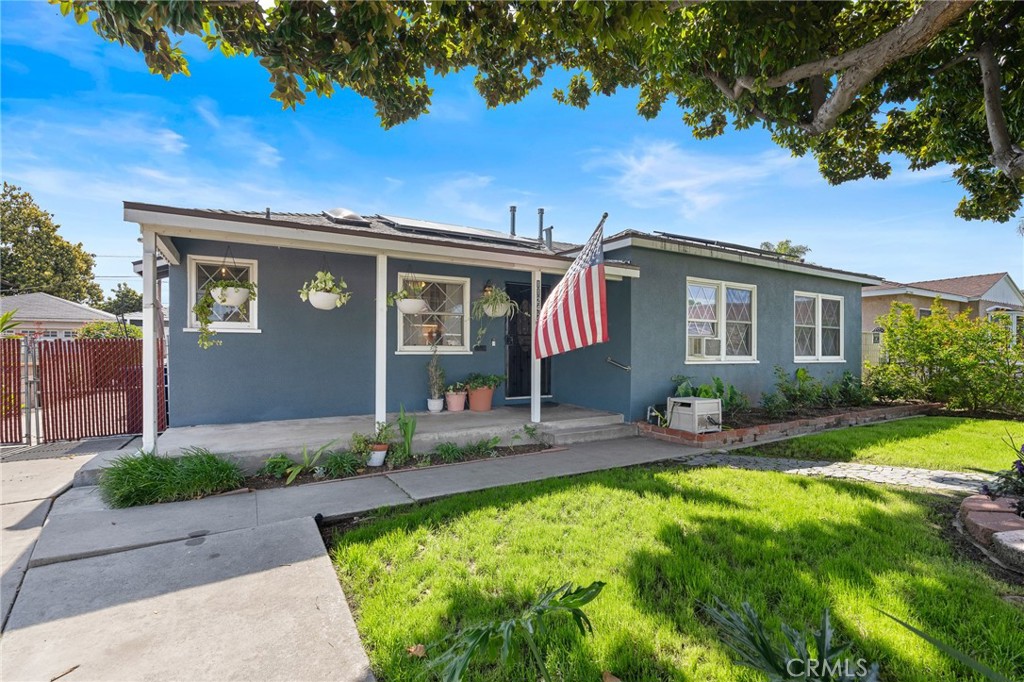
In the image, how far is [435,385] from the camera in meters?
7.79

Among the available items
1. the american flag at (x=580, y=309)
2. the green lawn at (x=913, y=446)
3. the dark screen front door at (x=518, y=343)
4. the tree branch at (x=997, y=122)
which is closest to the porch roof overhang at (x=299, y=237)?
the american flag at (x=580, y=309)

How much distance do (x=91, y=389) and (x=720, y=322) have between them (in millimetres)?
11126

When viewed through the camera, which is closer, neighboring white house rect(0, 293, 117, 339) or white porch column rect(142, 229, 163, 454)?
white porch column rect(142, 229, 163, 454)

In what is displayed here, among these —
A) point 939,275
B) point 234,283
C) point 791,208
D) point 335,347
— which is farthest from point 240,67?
point 939,275

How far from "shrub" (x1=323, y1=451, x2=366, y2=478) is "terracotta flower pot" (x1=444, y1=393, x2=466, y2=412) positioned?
2.46 m

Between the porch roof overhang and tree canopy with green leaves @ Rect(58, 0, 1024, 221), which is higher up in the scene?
tree canopy with green leaves @ Rect(58, 0, 1024, 221)

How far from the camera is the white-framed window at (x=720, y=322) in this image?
28.5 feet

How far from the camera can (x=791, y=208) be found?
→ 44.2 feet

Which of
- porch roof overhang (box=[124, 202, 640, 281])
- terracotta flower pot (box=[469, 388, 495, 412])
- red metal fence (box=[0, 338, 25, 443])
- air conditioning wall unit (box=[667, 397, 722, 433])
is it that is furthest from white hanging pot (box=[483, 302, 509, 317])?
red metal fence (box=[0, 338, 25, 443])

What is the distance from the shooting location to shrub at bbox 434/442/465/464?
601 cm

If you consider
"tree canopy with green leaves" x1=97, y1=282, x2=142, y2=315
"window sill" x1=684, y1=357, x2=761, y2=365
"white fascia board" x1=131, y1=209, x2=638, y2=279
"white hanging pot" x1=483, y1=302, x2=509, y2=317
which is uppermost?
"tree canopy with green leaves" x1=97, y1=282, x2=142, y2=315

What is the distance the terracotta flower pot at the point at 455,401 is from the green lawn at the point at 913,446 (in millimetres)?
4435

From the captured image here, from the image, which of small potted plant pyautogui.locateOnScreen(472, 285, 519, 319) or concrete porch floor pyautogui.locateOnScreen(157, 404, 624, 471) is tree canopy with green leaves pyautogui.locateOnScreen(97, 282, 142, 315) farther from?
small potted plant pyautogui.locateOnScreen(472, 285, 519, 319)

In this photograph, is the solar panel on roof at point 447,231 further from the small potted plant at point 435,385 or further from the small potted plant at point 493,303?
the small potted plant at point 435,385
